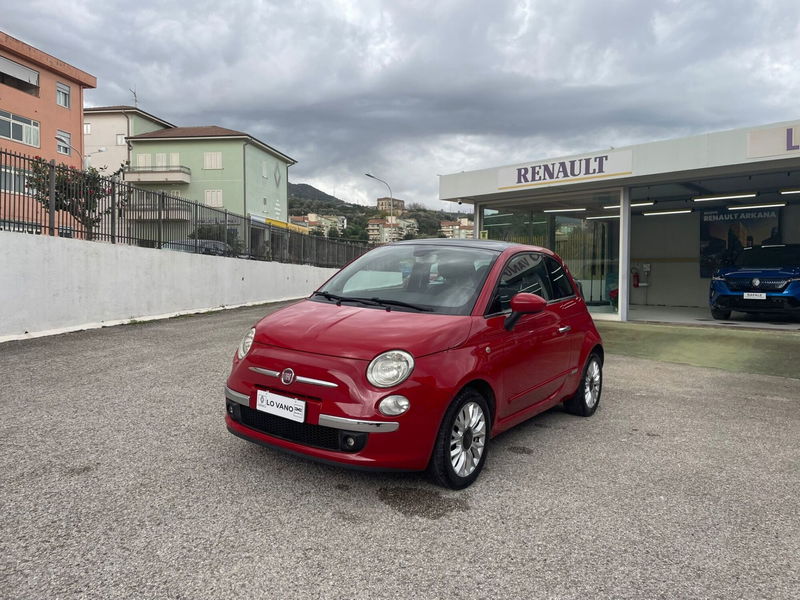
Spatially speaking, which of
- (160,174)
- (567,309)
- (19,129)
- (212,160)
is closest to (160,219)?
(567,309)

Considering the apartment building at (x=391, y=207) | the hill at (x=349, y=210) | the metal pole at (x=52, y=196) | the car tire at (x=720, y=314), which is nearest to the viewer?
the metal pole at (x=52, y=196)

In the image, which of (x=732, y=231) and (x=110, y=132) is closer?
(x=732, y=231)

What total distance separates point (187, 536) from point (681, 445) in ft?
12.0

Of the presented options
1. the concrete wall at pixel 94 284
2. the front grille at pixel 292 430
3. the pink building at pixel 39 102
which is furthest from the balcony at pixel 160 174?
the front grille at pixel 292 430

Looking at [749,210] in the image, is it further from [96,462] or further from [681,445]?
[96,462]

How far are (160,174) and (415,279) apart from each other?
51.6m

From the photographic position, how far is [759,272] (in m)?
12.0

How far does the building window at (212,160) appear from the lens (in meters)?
50.2

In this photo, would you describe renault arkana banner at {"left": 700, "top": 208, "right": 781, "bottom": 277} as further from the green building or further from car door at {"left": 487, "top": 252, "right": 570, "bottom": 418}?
the green building

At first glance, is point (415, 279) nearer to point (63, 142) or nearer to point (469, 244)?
point (469, 244)

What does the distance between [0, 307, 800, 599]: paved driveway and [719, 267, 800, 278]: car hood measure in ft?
25.8

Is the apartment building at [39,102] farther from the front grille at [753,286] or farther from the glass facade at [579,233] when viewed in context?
the front grille at [753,286]

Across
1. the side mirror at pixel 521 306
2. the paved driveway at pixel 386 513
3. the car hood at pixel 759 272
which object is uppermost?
the car hood at pixel 759 272

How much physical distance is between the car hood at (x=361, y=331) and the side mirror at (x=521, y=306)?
40 cm
